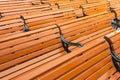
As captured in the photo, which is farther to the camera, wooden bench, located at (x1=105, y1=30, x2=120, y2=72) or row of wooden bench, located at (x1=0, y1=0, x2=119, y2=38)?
row of wooden bench, located at (x1=0, y1=0, x2=119, y2=38)

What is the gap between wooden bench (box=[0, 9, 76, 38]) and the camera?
137 inches

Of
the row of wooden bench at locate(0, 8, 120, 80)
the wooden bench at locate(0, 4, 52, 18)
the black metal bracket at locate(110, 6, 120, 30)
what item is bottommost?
the black metal bracket at locate(110, 6, 120, 30)

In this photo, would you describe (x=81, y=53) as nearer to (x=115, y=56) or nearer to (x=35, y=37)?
(x=115, y=56)

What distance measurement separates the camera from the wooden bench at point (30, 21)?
348 centimetres

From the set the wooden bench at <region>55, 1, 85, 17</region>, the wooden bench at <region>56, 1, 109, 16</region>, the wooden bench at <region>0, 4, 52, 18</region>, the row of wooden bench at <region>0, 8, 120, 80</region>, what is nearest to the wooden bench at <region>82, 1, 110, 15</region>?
the wooden bench at <region>56, 1, 109, 16</region>

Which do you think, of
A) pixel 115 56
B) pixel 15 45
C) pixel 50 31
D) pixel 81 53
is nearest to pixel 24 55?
pixel 15 45

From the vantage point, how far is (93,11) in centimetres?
528

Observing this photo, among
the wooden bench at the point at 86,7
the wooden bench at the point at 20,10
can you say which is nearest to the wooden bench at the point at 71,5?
the wooden bench at the point at 86,7

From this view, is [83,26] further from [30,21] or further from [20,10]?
[20,10]

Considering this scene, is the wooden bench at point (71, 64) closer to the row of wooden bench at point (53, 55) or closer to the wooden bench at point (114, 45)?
the row of wooden bench at point (53, 55)

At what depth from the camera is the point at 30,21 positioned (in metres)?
3.74

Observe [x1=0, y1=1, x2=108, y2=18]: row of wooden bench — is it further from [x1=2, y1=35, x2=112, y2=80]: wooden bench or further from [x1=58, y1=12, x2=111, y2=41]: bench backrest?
[x1=2, y1=35, x2=112, y2=80]: wooden bench

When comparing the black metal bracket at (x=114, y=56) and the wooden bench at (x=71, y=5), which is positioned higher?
the wooden bench at (x=71, y=5)

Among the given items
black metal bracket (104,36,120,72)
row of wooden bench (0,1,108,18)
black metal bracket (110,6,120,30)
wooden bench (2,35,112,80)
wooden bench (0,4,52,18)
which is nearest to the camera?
wooden bench (2,35,112,80)
